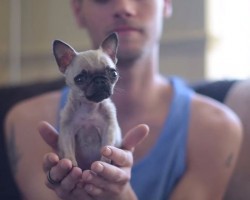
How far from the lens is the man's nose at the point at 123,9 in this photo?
1.54 feet

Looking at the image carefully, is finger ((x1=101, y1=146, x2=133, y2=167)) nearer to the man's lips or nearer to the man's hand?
the man's hand

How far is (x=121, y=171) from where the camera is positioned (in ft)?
1.66

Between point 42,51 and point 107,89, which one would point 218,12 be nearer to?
point 42,51

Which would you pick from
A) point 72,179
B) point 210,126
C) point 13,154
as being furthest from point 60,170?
point 210,126

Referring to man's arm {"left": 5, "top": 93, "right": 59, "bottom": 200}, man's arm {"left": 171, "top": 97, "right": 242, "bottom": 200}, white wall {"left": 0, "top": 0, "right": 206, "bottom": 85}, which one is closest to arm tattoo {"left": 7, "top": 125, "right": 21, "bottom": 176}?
man's arm {"left": 5, "top": 93, "right": 59, "bottom": 200}

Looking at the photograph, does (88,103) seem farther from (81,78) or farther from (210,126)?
(210,126)

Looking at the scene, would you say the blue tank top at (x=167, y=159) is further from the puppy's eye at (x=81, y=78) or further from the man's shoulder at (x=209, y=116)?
the puppy's eye at (x=81, y=78)

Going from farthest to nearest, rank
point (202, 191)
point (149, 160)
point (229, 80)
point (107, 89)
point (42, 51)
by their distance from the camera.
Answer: point (42, 51)
point (229, 80)
point (202, 191)
point (149, 160)
point (107, 89)

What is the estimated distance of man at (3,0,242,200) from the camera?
47 cm

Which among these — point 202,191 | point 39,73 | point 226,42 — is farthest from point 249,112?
point 39,73

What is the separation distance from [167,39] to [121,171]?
116 centimetres

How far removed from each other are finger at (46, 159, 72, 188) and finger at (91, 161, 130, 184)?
24 millimetres

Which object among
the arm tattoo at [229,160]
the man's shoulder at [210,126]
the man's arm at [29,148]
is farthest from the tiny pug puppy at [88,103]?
the arm tattoo at [229,160]

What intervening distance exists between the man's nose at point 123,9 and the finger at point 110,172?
0.15 meters
